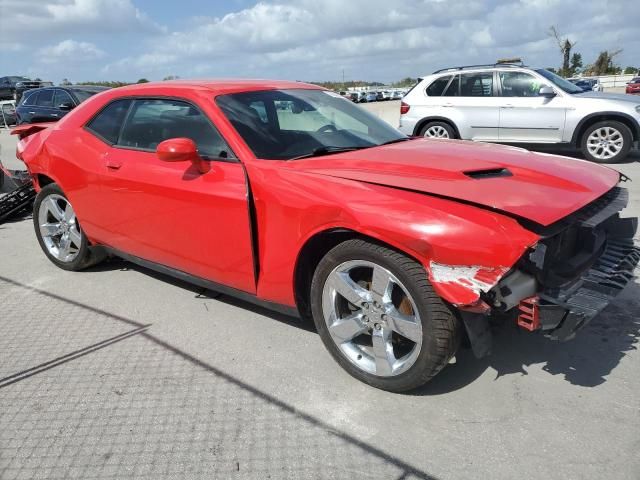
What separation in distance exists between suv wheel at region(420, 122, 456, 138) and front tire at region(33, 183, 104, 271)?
7.16m

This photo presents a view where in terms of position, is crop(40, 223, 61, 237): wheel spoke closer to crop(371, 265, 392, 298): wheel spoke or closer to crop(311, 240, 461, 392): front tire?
crop(311, 240, 461, 392): front tire

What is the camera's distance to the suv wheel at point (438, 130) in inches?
405

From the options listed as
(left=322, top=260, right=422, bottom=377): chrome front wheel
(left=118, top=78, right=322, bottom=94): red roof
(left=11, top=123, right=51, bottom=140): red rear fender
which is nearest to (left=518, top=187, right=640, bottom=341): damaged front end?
(left=322, top=260, right=422, bottom=377): chrome front wheel

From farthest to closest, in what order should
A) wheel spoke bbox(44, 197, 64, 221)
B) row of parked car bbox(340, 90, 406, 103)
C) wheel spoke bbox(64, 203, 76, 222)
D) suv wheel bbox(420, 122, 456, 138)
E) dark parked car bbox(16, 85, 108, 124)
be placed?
row of parked car bbox(340, 90, 406, 103), dark parked car bbox(16, 85, 108, 124), suv wheel bbox(420, 122, 456, 138), wheel spoke bbox(44, 197, 64, 221), wheel spoke bbox(64, 203, 76, 222)

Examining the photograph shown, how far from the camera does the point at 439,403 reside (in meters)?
2.71

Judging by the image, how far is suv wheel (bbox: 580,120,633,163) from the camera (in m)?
8.93

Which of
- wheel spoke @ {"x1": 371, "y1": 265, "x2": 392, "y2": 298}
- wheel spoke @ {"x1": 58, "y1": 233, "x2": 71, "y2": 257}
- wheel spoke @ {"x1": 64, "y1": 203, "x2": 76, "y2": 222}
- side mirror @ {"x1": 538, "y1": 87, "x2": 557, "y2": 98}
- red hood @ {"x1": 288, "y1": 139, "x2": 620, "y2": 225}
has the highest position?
red hood @ {"x1": 288, "y1": 139, "x2": 620, "y2": 225}

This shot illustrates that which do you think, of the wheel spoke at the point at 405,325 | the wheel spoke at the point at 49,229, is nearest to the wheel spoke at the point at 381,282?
the wheel spoke at the point at 405,325

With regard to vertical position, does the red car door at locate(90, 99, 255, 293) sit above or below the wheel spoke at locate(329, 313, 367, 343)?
above

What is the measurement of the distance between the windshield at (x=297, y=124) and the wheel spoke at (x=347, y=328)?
1.01 m

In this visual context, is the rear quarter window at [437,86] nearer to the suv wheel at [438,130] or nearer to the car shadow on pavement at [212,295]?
the suv wheel at [438,130]

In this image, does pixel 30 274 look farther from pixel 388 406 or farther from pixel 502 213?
pixel 502 213

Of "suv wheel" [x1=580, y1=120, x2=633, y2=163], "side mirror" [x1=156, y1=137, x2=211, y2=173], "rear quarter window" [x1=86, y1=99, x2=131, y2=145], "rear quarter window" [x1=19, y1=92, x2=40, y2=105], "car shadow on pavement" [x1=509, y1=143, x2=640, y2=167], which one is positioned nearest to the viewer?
"side mirror" [x1=156, y1=137, x2=211, y2=173]

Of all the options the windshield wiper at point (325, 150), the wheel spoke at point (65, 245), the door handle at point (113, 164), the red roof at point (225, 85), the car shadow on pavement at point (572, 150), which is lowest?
the car shadow on pavement at point (572, 150)
